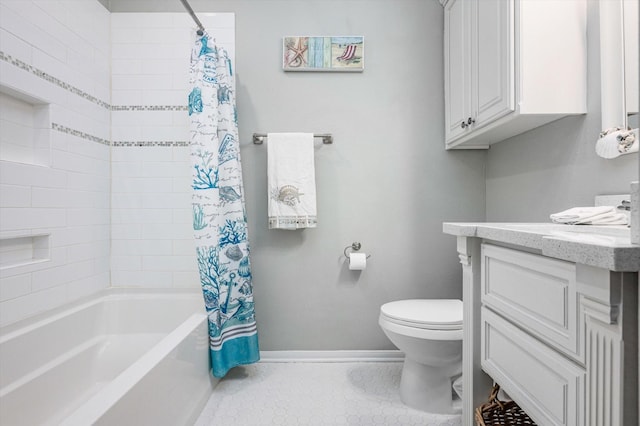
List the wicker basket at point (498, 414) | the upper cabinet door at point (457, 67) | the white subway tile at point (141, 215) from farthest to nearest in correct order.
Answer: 1. the white subway tile at point (141, 215)
2. the upper cabinet door at point (457, 67)
3. the wicker basket at point (498, 414)

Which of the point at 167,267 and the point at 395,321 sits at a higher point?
the point at 167,267

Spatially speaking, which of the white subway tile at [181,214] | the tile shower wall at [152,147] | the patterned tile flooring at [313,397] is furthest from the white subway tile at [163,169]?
the patterned tile flooring at [313,397]

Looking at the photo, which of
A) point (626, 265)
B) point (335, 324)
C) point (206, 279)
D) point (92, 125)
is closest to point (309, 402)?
point (335, 324)

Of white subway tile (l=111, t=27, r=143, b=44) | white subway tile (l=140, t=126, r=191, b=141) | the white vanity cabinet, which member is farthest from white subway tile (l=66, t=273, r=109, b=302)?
the white vanity cabinet

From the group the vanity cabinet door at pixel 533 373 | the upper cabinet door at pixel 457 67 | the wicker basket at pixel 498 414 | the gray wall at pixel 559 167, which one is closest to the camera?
the vanity cabinet door at pixel 533 373

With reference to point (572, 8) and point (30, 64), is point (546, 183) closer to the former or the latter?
point (572, 8)

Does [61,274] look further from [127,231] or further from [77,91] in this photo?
[77,91]

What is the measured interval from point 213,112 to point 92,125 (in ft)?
2.49

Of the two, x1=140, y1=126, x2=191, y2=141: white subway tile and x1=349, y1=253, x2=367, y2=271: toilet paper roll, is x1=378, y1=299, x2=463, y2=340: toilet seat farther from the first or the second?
x1=140, y1=126, x2=191, y2=141: white subway tile

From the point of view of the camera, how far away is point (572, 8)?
4.19 feet

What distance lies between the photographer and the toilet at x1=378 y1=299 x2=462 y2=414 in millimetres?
1482

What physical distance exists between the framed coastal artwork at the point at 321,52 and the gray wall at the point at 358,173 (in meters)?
0.06

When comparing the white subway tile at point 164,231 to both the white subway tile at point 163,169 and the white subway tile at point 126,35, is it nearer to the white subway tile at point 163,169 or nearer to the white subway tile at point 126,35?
the white subway tile at point 163,169

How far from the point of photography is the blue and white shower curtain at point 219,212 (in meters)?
1.69
